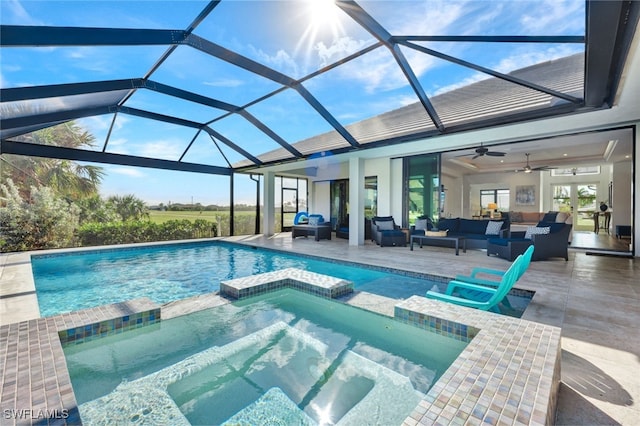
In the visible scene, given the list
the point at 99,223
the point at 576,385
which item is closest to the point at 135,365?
the point at 576,385

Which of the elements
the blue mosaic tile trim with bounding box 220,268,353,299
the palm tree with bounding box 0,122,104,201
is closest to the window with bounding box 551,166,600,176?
the blue mosaic tile trim with bounding box 220,268,353,299

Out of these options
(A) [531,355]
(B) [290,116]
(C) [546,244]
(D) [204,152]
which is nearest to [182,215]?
(D) [204,152]

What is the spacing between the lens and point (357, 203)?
350 inches

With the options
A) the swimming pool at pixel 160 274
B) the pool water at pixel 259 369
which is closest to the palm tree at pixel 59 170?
the swimming pool at pixel 160 274

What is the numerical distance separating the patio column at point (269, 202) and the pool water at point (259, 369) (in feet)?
29.1

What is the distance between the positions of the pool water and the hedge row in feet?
29.9

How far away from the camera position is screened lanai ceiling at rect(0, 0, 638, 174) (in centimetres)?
324

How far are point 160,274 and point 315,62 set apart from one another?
5210 mm

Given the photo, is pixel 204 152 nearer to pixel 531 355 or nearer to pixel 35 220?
pixel 35 220

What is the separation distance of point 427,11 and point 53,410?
4930mm

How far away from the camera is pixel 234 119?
7754 mm

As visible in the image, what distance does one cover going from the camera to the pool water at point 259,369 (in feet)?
6.37

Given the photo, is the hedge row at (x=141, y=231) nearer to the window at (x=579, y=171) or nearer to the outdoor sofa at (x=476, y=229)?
the outdoor sofa at (x=476, y=229)

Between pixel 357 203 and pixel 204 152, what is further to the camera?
pixel 204 152
